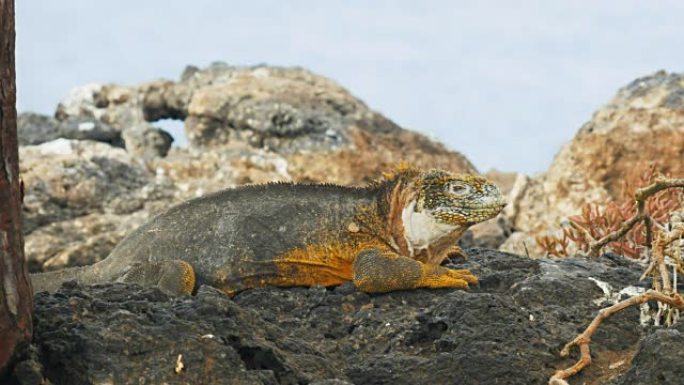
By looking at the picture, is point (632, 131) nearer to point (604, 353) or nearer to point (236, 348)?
point (604, 353)

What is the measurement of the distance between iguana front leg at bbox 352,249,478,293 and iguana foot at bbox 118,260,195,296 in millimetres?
878

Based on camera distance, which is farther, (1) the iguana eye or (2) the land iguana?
(1) the iguana eye

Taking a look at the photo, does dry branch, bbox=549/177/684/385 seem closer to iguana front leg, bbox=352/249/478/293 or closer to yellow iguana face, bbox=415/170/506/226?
yellow iguana face, bbox=415/170/506/226

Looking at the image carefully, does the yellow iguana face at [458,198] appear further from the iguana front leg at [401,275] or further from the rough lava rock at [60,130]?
the rough lava rock at [60,130]

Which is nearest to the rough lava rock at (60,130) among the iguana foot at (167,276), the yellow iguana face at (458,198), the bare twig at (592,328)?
the iguana foot at (167,276)

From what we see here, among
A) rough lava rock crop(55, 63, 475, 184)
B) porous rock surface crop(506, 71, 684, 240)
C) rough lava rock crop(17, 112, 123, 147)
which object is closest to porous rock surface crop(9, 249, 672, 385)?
porous rock surface crop(506, 71, 684, 240)

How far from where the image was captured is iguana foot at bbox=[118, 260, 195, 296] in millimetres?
6754

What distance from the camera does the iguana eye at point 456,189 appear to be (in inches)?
279

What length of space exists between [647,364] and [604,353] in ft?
2.67

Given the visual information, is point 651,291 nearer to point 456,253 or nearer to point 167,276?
point 456,253

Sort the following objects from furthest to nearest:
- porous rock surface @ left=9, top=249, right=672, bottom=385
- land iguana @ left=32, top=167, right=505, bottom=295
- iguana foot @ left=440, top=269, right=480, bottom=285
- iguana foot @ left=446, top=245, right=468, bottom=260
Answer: iguana foot @ left=446, top=245, right=468, bottom=260 → land iguana @ left=32, top=167, right=505, bottom=295 → iguana foot @ left=440, top=269, right=480, bottom=285 → porous rock surface @ left=9, top=249, right=672, bottom=385

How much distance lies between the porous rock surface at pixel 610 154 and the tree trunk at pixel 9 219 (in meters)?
10.0

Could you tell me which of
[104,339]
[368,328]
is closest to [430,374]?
[368,328]

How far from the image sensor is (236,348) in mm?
4875
